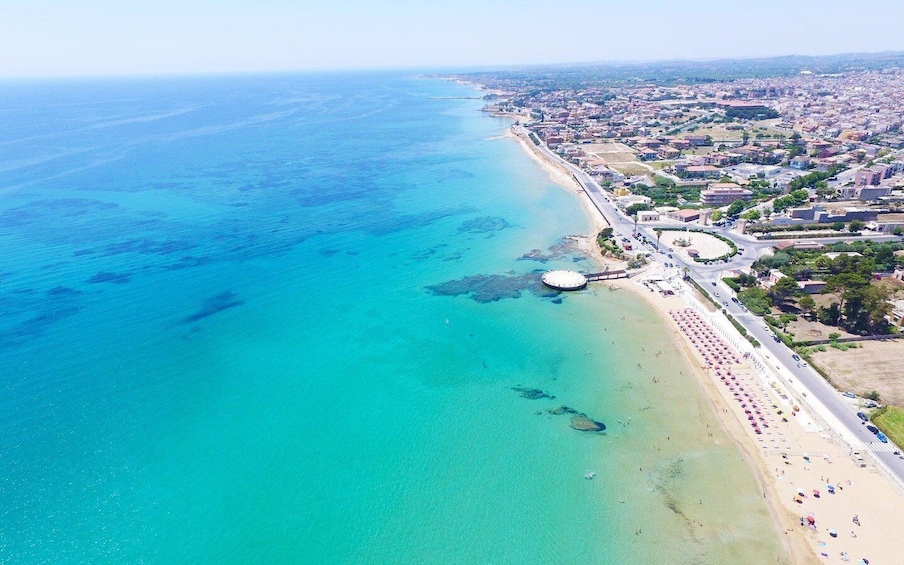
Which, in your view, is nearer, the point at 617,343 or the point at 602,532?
the point at 602,532

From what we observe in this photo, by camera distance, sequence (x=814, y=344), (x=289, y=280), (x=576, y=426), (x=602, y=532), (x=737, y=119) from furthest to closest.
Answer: (x=737, y=119)
(x=289, y=280)
(x=814, y=344)
(x=576, y=426)
(x=602, y=532)

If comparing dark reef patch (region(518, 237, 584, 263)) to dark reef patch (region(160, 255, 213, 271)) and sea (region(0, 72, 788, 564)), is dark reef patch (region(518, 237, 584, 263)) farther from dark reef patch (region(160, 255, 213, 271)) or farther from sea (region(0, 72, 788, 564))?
dark reef patch (region(160, 255, 213, 271))

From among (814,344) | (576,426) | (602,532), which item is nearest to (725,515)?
(602,532)

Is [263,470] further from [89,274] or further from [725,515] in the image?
[89,274]

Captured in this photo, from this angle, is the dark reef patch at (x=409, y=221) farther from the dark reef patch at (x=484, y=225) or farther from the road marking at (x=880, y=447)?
the road marking at (x=880, y=447)

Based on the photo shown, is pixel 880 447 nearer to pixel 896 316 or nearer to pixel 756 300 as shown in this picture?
pixel 756 300

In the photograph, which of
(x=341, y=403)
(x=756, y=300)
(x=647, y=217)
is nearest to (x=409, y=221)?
(x=647, y=217)

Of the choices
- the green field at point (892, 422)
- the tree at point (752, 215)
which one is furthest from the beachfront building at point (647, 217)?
the green field at point (892, 422)
